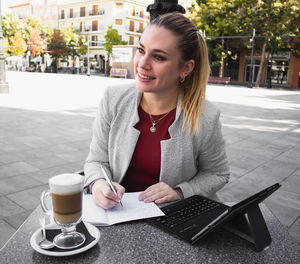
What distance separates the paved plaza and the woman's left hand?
55.5 inches

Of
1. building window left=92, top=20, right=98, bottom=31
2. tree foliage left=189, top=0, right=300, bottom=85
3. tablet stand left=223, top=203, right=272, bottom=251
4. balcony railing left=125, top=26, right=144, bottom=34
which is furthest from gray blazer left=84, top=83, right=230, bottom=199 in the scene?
building window left=92, top=20, right=98, bottom=31

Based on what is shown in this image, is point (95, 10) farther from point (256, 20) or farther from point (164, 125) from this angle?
point (164, 125)

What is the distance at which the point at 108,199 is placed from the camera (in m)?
1.42

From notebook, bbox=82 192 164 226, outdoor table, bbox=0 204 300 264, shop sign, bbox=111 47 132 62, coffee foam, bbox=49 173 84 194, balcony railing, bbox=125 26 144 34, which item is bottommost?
outdoor table, bbox=0 204 300 264

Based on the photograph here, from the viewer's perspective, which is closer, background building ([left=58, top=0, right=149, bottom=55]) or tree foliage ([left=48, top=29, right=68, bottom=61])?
tree foliage ([left=48, top=29, right=68, bottom=61])

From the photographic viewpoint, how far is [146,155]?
1.85m

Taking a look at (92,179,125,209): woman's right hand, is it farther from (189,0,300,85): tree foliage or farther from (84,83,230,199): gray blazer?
(189,0,300,85): tree foliage

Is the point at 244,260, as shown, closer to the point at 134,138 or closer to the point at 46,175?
the point at 134,138

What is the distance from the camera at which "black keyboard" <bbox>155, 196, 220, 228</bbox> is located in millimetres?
1335

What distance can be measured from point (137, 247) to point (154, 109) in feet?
3.21

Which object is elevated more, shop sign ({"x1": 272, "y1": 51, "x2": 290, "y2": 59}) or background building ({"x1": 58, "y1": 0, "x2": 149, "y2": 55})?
background building ({"x1": 58, "y1": 0, "x2": 149, "y2": 55})

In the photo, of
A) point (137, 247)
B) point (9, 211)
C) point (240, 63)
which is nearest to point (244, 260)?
point (137, 247)

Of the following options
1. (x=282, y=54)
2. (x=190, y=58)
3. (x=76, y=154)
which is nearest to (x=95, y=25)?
(x=282, y=54)

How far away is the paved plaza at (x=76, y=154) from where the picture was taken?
11.5 feet
